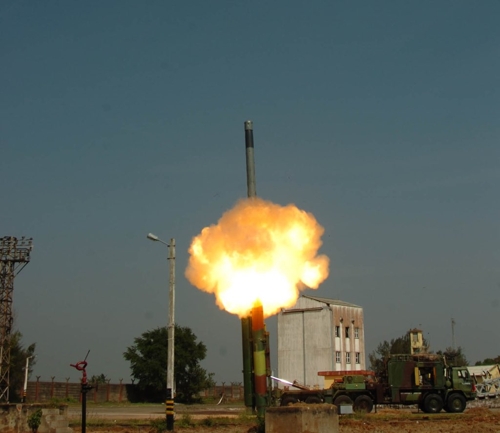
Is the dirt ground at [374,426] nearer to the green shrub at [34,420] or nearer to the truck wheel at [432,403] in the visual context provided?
the green shrub at [34,420]

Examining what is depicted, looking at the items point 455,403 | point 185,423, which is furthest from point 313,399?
point 185,423

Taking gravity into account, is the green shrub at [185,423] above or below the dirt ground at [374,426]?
above

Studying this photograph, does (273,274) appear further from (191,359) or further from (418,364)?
(191,359)

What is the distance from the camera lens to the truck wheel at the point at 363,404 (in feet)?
Answer: 132

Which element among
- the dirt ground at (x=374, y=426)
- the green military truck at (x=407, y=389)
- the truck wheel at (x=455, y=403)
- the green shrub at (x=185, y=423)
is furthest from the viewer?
the green military truck at (x=407, y=389)

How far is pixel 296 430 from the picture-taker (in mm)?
25312

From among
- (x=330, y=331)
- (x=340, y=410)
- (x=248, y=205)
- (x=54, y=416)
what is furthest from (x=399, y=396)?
(x=330, y=331)

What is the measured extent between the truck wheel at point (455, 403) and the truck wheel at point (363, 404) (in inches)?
175

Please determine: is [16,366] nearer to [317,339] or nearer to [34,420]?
[317,339]

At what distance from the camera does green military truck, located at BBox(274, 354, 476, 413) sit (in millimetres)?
39875

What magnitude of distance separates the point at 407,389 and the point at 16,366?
47.1m

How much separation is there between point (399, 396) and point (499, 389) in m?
23.9

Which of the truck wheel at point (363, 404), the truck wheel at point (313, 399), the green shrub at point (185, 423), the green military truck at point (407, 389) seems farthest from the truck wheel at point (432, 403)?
the green shrub at point (185, 423)

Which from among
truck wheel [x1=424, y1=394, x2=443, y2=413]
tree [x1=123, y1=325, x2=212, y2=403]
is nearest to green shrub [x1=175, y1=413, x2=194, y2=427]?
truck wheel [x1=424, y1=394, x2=443, y2=413]
